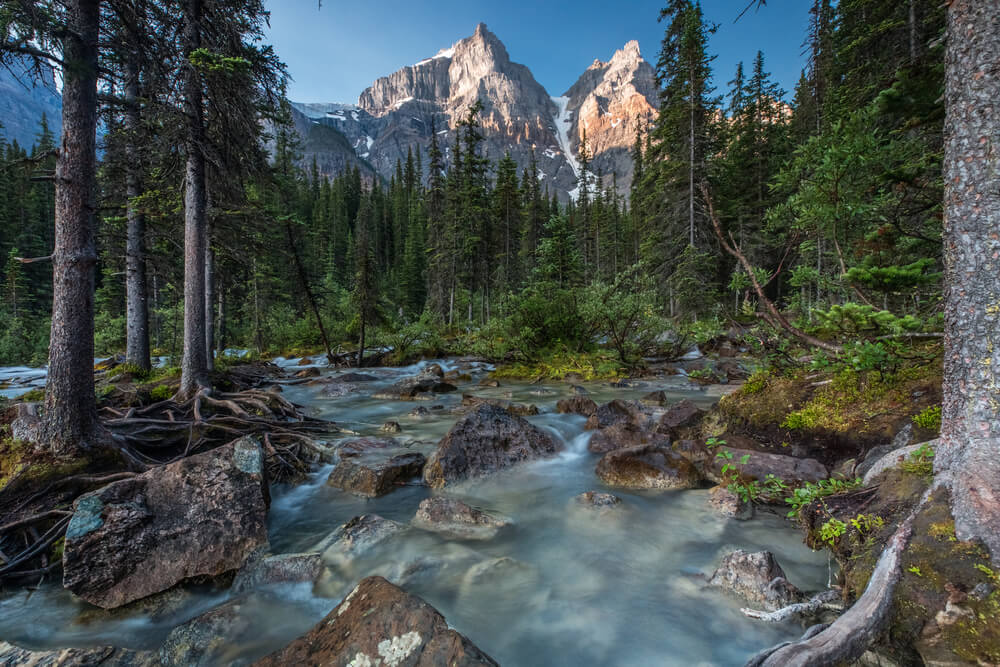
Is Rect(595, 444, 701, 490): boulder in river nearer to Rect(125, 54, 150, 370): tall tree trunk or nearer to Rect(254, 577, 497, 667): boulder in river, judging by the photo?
Rect(254, 577, 497, 667): boulder in river

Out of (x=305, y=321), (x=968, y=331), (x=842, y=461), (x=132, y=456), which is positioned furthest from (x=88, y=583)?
(x=305, y=321)

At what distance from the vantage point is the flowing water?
3264 millimetres

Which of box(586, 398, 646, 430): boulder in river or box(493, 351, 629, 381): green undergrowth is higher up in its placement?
box(493, 351, 629, 381): green undergrowth

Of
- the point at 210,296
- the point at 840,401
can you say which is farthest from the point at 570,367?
the point at 210,296

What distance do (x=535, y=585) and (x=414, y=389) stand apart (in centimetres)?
1007

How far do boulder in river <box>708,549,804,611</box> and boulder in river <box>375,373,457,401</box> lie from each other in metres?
10.8

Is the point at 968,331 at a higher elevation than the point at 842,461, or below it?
higher

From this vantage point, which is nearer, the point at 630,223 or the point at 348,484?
the point at 348,484

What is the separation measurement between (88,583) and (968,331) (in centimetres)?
694

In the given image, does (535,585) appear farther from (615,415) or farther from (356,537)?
(615,415)

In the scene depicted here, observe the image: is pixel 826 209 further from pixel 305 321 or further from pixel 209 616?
pixel 305 321

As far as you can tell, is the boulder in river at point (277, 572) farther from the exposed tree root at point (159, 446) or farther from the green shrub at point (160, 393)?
the green shrub at point (160, 393)

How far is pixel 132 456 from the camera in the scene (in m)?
5.19

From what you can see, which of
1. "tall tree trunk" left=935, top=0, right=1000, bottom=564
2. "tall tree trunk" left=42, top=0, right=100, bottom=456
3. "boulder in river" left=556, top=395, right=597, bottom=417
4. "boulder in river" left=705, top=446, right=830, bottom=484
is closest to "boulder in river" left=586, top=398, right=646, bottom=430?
"boulder in river" left=556, top=395, right=597, bottom=417
